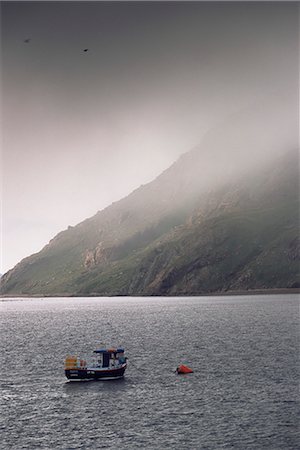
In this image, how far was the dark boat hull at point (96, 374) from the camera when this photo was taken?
103m

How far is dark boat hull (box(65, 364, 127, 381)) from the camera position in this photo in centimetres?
10312

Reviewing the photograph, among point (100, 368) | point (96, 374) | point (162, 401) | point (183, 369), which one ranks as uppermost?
point (100, 368)

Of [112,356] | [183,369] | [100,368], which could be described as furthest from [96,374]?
[183,369]

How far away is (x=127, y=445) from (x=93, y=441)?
445 centimetres

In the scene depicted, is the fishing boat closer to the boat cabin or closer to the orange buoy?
the boat cabin

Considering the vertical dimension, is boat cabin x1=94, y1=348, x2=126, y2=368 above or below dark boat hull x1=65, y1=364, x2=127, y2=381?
above

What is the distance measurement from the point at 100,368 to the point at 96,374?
1343 mm

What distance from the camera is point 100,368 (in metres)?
107

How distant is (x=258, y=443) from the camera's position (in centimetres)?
6406

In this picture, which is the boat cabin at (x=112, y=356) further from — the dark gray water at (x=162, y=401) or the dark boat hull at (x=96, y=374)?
the dark gray water at (x=162, y=401)

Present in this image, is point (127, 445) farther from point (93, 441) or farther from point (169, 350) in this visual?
point (169, 350)

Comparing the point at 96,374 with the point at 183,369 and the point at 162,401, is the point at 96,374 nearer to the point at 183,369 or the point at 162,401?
the point at 183,369

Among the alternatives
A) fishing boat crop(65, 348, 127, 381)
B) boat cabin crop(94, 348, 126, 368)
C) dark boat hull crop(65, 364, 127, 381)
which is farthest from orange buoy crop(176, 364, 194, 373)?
boat cabin crop(94, 348, 126, 368)

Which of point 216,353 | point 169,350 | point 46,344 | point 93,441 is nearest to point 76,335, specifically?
point 46,344
